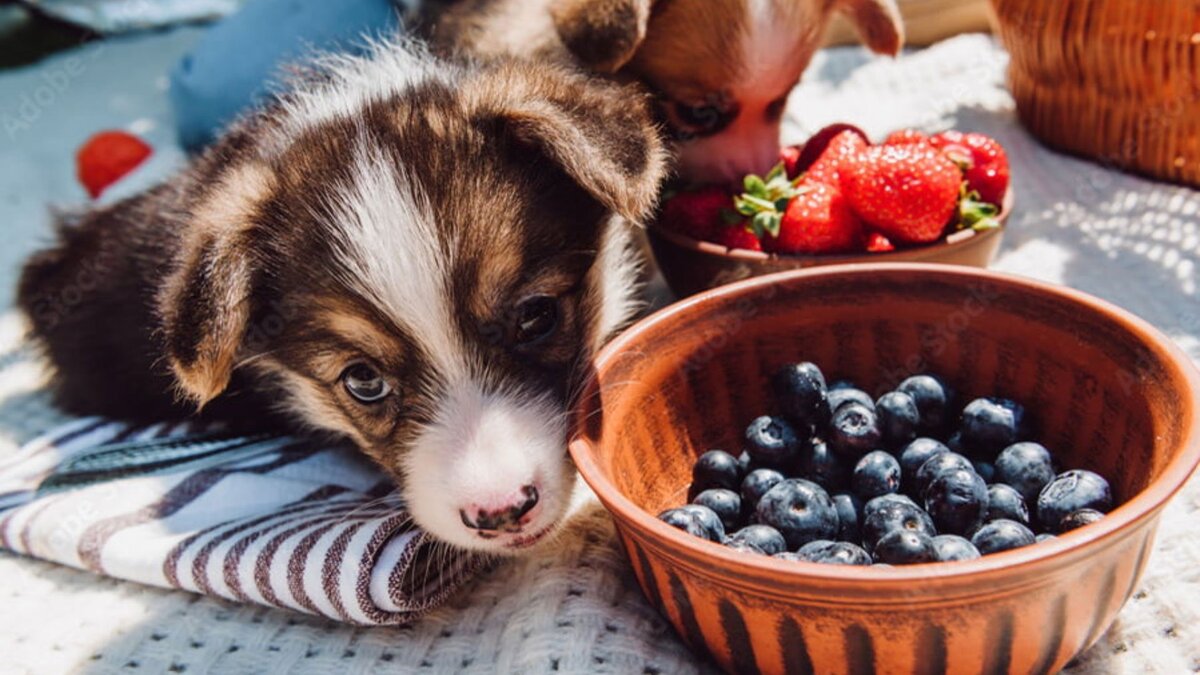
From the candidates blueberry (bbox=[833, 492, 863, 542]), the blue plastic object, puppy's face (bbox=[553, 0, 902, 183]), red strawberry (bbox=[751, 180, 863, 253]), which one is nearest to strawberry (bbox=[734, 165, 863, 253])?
red strawberry (bbox=[751, 180, 863, 253])

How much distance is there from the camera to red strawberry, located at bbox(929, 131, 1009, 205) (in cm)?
245

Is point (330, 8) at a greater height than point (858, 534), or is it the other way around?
point (330, 8)

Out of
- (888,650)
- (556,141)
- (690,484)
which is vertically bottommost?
(690,484)

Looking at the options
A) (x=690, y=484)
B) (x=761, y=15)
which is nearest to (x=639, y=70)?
(x=761, y=15)

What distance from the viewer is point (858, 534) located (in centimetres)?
161

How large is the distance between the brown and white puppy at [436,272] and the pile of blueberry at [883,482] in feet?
1.09

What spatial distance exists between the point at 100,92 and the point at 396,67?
13.0 ft

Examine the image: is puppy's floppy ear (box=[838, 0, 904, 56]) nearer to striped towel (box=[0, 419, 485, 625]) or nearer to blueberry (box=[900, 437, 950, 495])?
blueberry (box=[900, 437, 950, 495])

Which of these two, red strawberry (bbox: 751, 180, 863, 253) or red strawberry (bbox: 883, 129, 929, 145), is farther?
red strawberry (bbox: 883, 129, 929, 145)

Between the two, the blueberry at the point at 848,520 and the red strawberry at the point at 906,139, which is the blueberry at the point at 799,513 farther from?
the red strawberry at the point at 906,139

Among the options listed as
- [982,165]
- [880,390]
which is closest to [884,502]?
[880,390]

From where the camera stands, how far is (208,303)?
1709 millimetres

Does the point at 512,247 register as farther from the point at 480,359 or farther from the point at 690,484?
the point at 690,484

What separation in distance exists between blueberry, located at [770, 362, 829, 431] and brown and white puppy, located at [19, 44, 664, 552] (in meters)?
0.40
